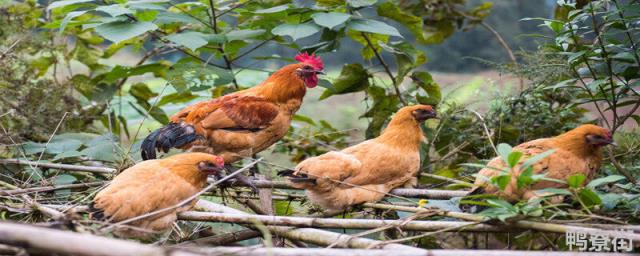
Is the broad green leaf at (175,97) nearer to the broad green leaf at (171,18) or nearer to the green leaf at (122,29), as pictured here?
the broad green leaf at (171,18)

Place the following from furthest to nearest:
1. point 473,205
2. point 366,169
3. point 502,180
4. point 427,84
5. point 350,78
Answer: point 427,84, point 350,78, point 366,169, point 473,205, point 502,180

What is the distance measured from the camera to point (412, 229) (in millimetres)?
2973

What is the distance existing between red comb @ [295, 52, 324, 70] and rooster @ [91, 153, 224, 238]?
1347mm

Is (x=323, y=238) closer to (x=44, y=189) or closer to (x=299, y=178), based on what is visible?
(x=299, y=178)

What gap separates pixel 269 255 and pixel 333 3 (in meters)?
2.79

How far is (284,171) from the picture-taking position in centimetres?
349

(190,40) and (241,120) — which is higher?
(190,40)

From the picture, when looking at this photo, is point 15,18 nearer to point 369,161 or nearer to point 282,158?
point 282,158

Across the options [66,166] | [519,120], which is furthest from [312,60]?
[66,166]

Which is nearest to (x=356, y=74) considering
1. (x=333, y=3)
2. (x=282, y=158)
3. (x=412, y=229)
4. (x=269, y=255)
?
(x=333, y=3)

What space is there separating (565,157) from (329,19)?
153 cm

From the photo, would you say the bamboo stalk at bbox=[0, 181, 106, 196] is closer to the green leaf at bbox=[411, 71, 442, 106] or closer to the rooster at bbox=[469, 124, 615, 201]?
the rooster at bbox=[469, 124, 615, 201]

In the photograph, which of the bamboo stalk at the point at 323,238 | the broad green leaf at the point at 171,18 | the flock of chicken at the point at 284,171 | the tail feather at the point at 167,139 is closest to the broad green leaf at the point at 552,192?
the flock of chicken at the point at 284,171

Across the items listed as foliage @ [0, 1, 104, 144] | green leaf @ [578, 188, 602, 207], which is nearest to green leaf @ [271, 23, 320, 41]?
foliage @ [0, 1, 104, 144]
